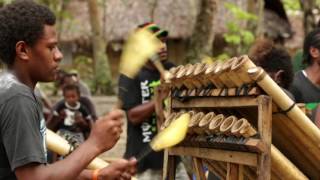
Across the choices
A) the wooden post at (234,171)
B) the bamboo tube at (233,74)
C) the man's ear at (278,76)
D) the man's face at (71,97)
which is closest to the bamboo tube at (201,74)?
the bamboo tube at (233,74)

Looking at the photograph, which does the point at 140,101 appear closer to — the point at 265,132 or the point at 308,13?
the point at 265,132

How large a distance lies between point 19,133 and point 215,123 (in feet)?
3.69

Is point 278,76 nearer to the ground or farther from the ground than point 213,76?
nearer to the ground

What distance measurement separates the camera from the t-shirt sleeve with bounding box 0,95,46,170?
2908mm

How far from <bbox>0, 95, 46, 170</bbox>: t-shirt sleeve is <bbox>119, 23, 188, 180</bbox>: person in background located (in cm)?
277

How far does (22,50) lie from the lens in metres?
3.10

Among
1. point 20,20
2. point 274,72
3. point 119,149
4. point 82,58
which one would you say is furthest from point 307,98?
point 82,58

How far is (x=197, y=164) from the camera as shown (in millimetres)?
4023

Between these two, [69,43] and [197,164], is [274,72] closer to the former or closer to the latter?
[197,164]

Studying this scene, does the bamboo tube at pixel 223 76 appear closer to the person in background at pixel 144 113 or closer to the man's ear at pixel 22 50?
the man's ear at pixel 22 50

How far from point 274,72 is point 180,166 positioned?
166 centimetres

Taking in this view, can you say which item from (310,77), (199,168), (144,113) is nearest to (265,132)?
(199,168)

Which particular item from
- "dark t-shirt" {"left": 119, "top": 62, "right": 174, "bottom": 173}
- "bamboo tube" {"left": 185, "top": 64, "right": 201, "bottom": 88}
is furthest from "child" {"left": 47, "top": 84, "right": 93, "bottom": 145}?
"bamboo tube" {"left": 185, "top": 64, "right": 201, "bottom": 88}

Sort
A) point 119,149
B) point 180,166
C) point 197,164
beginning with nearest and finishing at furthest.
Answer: point 197,164, point 180,166, point 119,149
